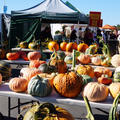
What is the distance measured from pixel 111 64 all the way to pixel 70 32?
18.4 ft

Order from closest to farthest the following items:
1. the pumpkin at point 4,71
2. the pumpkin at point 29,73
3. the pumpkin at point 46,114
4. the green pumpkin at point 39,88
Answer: the pumpkin at point 46,114
the green pumpkin at point 39,88
the pumpkin at point 29,73
the pumpkin at point 4,71

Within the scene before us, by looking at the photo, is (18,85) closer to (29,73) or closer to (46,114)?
(29,73)

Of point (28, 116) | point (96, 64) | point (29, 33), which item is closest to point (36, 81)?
point (28, 116)

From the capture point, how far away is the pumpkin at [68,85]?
211 centimetres

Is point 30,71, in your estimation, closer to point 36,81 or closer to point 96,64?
point 36,81

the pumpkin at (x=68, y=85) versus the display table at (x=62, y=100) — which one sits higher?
the pumpkin at (x=68, y=85)

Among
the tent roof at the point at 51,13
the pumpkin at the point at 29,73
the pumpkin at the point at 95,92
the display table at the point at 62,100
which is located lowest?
the display table at the point at 62,100

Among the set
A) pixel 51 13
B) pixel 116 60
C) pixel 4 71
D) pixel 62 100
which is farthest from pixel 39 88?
pixel 51 13

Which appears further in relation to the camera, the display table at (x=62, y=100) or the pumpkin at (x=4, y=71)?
the pumpkin at (x=4, y=71)

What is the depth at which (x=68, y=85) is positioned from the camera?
213 centimetres

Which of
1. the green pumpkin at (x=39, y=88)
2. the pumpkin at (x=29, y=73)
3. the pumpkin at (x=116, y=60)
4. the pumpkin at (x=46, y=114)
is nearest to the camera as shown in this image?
the pumpkin at (x=46, y=114)

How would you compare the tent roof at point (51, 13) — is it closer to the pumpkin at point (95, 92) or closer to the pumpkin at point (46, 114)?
the pumpkin at point (95, 92)

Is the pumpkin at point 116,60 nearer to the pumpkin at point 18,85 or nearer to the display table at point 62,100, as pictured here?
the display table at point 62,100

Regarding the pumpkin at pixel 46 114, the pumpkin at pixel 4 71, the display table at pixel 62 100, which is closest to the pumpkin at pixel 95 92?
the display table at pixel 62 100
